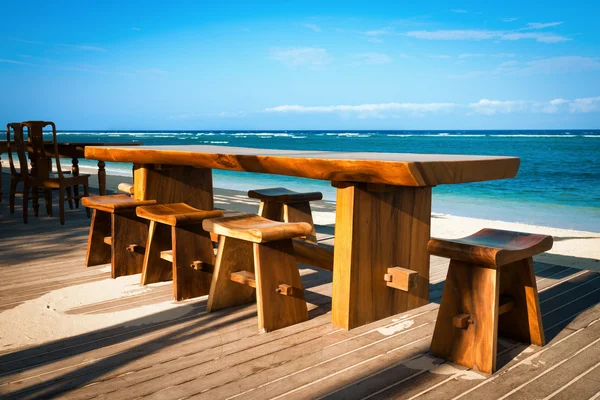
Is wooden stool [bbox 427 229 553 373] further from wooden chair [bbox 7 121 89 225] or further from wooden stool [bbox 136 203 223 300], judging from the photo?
wooden chair [bbox 7 121 89 225]

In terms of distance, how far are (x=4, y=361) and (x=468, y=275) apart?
5.96ft

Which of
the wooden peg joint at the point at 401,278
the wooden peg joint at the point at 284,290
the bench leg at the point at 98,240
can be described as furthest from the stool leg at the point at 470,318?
the bench leg at the point at 98,240

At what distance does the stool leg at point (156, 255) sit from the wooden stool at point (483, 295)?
Result: 1675 millimetres

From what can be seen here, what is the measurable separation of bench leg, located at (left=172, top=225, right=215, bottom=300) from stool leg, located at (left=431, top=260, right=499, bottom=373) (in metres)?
1.35

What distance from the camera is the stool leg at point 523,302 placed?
2266mm

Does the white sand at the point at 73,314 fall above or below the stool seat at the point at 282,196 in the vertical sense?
below

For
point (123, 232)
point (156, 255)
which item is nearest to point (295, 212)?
point (156, 255)

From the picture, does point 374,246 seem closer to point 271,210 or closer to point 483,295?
point 483,295

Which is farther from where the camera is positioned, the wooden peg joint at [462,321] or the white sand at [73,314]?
the white sand at [73,314]

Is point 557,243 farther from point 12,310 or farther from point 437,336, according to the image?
point 12,310

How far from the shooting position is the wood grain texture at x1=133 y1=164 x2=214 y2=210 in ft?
11.4

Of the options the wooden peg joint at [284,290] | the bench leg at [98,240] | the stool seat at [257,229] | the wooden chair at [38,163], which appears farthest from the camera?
the wooden chair at [38,163]

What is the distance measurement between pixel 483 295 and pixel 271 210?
6.96 feet

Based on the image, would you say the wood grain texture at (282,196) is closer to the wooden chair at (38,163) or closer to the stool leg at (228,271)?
the stool leg at (228,271)
